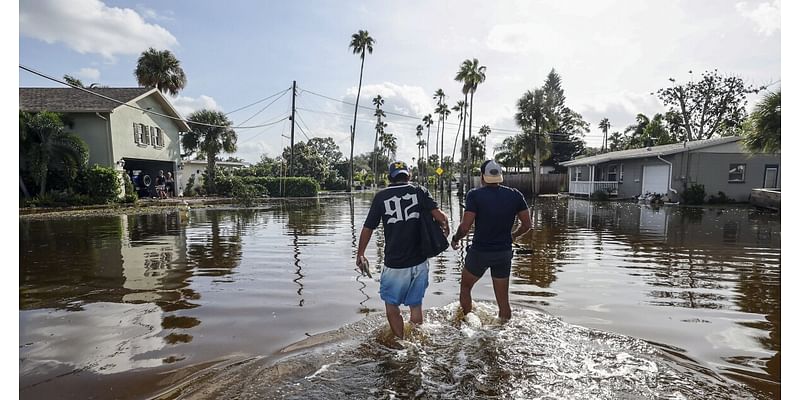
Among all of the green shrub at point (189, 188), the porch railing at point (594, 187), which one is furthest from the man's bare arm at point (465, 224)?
the green shrub at point (189, 188)

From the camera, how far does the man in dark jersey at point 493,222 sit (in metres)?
4.28

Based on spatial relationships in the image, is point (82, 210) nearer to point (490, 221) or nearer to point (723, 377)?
point (490, 221)

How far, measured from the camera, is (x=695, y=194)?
22031 mm

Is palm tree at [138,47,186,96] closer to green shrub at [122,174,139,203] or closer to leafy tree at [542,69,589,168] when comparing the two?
green shrub at [122,174,139,203]

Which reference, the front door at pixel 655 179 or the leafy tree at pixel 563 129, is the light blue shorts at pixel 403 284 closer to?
the front door at pixel 655 179

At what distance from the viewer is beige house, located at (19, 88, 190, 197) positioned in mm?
21562

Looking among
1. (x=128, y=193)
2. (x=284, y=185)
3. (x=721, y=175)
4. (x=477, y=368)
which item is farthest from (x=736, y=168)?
(x=128, y=193)

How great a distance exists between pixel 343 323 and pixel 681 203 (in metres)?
23.7

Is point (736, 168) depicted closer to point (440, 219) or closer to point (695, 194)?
point (695, 194)

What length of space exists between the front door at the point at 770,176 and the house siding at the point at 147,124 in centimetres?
3476

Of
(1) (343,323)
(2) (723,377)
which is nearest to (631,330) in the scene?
(2) (723,377)

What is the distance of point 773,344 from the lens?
397 cm

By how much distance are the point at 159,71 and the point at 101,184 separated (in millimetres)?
14969

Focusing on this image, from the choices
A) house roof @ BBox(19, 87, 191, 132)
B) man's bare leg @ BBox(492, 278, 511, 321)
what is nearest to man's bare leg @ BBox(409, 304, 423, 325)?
man's bare leg @ BBox(492, 278, 511, 321)
